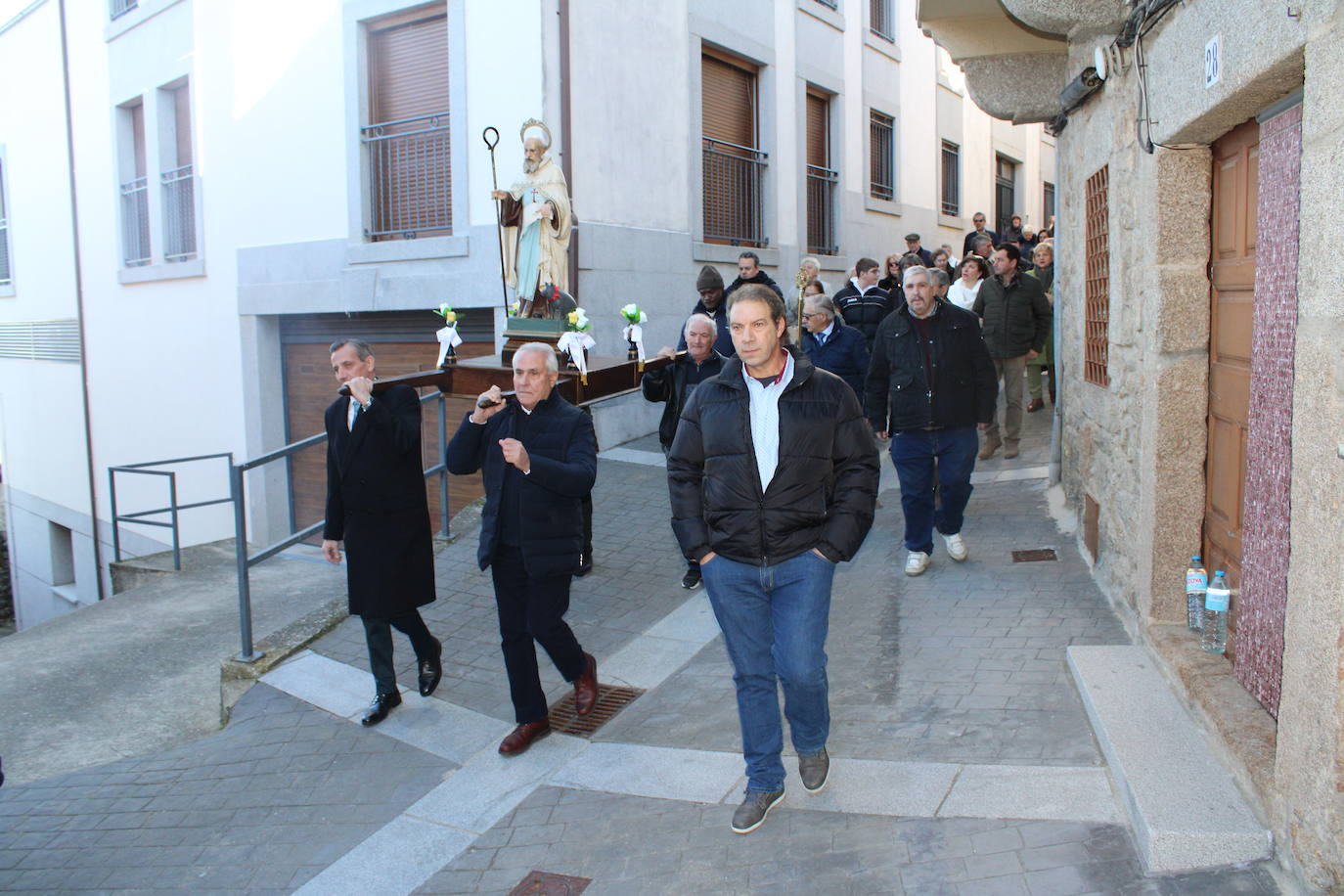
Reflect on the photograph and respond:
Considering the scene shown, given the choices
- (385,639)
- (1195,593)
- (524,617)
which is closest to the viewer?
(1195,593)

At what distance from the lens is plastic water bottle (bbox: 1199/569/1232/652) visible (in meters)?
4.39

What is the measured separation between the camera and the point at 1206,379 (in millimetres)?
4746

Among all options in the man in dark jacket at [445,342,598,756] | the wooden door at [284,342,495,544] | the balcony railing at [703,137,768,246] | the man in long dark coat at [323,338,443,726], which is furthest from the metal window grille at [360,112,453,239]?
the man in dark jacket at [445,342,598,756]

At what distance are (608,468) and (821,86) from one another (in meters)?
8.06

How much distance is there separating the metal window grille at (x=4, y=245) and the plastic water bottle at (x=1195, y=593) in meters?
20.6

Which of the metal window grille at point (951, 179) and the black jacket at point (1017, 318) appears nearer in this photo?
the black jacket at point (1017, 318)

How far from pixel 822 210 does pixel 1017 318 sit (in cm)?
693

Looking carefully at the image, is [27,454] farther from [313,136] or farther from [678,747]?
[678,747]

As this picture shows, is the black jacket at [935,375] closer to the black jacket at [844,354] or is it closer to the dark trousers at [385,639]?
the black jacket at [844,354]

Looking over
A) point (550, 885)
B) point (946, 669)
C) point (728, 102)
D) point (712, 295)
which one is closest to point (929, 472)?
point (946, 669)

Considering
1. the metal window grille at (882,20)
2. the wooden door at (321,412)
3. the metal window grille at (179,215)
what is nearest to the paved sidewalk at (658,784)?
the wooden door at (321,412)

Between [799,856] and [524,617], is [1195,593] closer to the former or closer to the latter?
[799,856]

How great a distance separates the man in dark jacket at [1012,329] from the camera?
32.8 feet

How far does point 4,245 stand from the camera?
2028 cm
